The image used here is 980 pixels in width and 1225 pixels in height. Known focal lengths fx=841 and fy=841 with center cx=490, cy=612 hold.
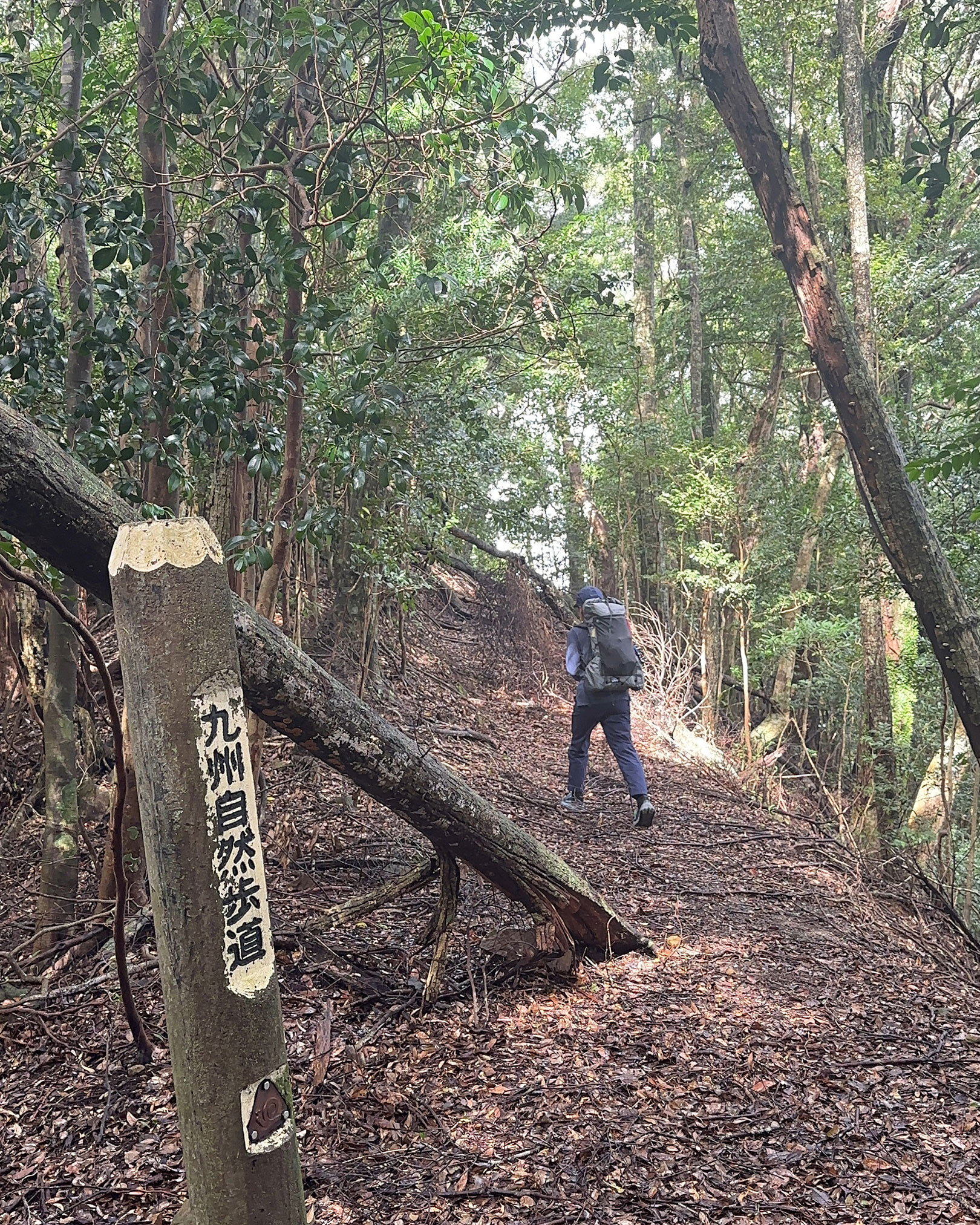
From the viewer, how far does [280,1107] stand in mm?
1493

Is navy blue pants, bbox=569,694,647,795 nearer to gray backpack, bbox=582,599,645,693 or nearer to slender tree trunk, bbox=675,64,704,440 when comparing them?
gray backpack, bbox=582,599,645,693

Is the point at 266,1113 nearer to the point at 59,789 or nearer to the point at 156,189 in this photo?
the point at 59,789

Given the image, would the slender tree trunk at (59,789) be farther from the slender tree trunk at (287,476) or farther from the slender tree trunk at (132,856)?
the slender tree trunk at (287,476)

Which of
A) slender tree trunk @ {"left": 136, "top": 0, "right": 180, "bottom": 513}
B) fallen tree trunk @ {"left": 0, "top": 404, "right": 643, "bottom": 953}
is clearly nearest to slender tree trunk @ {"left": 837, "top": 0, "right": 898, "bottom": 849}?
fallen tree trunk @ {"left": 0, "top": 404, "right": 643, "bottom": 953}

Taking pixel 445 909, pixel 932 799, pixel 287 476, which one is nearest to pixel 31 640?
pixel 287 476

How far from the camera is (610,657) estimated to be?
611cm

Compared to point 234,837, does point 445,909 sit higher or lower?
lower

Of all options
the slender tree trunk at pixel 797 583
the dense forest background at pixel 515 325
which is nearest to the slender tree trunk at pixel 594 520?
the dense forest background at pixel 515 325

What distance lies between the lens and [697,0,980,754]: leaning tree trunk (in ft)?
17.4

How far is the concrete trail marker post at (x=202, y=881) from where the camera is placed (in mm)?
1435

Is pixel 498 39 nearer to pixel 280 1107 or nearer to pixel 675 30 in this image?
pixel 675 30

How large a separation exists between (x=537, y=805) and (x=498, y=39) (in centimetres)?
515

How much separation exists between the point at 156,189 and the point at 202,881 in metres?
3.16

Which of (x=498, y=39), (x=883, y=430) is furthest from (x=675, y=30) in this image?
(x=883, y=430)
